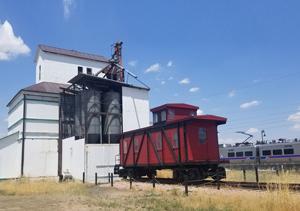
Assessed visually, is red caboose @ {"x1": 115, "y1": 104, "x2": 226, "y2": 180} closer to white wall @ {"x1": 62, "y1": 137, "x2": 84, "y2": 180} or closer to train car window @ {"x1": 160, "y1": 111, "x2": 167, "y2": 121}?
train car window @ {"x1": 160, "y1": 111, "x2": 167, "y2": 121}

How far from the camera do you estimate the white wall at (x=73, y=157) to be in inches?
1094

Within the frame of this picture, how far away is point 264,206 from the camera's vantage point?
27.9ft

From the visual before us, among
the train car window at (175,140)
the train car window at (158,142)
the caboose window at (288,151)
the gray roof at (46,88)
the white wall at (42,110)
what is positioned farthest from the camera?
the caboose window at (288,151)

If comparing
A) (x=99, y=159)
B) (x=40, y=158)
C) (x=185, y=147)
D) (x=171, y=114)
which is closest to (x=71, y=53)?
(x=40, y=158)

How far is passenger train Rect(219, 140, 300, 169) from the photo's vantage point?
38.5 metres

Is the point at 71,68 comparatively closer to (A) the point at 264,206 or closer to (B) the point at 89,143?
(B) the point at 89,143

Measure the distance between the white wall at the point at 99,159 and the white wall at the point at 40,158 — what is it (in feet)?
24.2

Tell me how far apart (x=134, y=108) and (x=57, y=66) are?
13343 millimetres

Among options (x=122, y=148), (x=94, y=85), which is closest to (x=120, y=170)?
(x=122, y=148)

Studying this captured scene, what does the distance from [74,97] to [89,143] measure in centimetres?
711

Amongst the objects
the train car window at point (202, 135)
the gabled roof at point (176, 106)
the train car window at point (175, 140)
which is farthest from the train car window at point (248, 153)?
the train car window at point (175, 140)

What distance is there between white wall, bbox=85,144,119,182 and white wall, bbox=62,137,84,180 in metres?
0.66

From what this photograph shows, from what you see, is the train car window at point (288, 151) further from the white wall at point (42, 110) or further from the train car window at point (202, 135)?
the white wall at point (42, 110)

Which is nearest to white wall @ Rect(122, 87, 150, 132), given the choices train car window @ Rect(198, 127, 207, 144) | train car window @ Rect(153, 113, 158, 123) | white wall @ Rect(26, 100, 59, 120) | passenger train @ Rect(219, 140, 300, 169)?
train car window @ Rect(153, 113, 158, 123)
